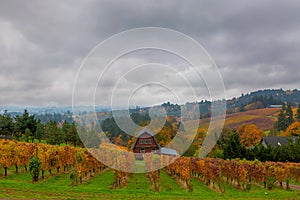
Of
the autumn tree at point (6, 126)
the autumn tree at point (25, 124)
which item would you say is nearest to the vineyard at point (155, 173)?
the autumn tree at point (25, 124)

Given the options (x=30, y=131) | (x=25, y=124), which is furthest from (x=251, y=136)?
(x=25, y=124)

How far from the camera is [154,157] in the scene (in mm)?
21500

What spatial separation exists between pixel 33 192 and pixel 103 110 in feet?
20.5

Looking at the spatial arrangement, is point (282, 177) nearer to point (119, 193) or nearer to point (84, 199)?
point (119, 193)

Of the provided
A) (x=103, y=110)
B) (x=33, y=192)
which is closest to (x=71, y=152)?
(x=33, y=192)

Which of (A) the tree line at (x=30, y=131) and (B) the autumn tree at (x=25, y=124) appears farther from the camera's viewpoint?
(B) the autumn tree at (x=25, y=124)

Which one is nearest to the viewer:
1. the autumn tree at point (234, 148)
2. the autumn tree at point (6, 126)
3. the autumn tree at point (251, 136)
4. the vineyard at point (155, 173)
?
the vineyard at point (155, 173)

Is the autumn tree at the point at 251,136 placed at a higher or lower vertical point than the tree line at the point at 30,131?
lower

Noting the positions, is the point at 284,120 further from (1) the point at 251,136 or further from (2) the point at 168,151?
(2) the point at 168,151

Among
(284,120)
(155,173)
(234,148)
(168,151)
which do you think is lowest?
(155,173)

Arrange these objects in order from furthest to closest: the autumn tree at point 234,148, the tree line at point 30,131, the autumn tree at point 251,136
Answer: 1. the autumn tree at point 251,136
2. the tree line at point 30,131
3. the autumn tree at point 234,148

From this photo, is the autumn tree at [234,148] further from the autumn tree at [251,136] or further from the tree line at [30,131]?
the autumn tree at [251,136]

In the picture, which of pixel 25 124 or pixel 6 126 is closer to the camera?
pixel 25 124

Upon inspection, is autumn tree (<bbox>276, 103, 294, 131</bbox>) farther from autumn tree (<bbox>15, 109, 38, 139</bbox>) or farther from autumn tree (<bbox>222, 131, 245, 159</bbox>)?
autumn tree (<bbox>15, 109, 38, 139</bbox>)
